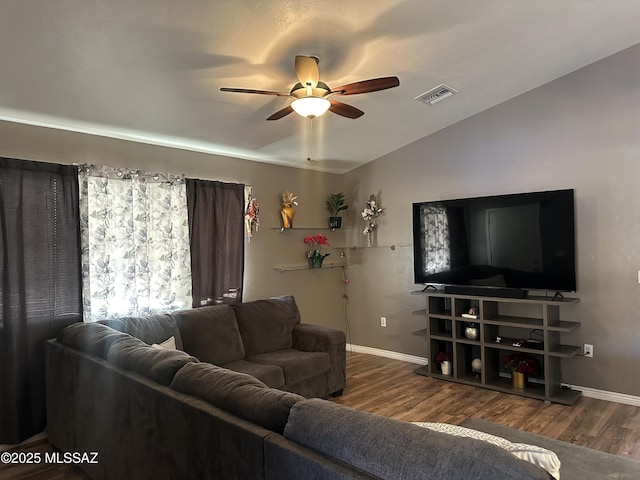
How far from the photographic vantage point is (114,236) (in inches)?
142

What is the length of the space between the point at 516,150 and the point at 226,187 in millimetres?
2976

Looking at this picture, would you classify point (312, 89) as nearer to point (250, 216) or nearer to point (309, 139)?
point (309, 139)

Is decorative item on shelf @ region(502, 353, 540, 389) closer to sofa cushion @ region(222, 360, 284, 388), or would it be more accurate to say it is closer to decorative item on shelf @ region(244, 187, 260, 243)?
sofa cushion @ region(222, 360, 284, 388)

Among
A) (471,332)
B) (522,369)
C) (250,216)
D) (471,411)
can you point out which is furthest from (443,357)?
(250,216)

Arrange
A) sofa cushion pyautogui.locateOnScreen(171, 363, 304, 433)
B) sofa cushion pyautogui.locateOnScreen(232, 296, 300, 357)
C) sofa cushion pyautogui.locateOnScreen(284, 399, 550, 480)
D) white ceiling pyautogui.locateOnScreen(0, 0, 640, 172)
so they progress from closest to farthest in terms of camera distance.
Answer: sofa cushion pyautogui.locateOnScreen(284, 399, 550, 480), sofa cushion pyautogui.locateOnScreen(171, 363, 304, 433), white ceiling pyautogui.locateOnScreen(0, 0, 640, 172), sofa cushion pyautogui.locateOnScreen(232, 296, 300, 357)

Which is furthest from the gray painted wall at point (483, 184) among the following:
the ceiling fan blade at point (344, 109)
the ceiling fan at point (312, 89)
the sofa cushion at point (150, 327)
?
the ceiling fan at point (312, 89)

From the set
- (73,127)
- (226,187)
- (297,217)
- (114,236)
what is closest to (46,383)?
(114,236)

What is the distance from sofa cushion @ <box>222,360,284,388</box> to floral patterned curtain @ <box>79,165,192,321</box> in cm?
97

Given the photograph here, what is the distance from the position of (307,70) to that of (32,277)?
97.9 inches

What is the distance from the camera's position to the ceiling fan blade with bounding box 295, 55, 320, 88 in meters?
2.61

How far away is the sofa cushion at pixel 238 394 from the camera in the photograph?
1.54 m

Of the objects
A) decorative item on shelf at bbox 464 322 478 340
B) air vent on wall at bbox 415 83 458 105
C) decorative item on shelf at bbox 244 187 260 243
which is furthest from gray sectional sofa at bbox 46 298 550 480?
air vent on wall at bbox 415 83 458 105

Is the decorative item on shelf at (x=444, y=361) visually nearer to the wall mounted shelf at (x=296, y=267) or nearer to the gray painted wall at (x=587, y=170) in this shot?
the gray painted wall at (x=587, y=170)

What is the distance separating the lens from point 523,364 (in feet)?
13.3
